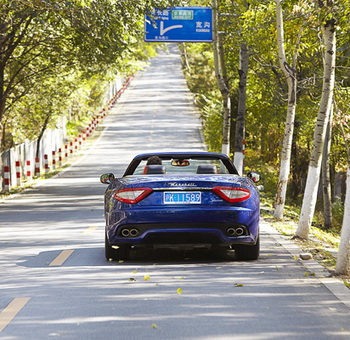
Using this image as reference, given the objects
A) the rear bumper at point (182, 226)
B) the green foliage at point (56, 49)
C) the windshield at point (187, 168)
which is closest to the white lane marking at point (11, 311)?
the rear bumper at point (182, 226)

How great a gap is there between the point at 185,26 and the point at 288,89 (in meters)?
6.60

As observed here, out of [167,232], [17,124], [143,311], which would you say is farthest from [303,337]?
[17,124]

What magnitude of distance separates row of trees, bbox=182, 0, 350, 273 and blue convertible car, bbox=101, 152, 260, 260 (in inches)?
47.6

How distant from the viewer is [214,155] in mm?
10625

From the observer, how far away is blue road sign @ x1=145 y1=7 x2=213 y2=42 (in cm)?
2806

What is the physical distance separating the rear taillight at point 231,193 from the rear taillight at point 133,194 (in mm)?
786

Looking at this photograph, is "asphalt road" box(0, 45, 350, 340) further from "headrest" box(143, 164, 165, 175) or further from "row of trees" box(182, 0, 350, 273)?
"row of trees" box(182, 0, 350, 273)

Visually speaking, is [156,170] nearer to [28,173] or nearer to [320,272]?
[320,272]

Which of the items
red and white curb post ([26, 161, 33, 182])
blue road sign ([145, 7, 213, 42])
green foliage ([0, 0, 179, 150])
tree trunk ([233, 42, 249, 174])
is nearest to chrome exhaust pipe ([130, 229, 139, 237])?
green foliage ([0, 0, 179, 150])

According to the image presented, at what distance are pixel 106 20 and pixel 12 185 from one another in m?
11.4

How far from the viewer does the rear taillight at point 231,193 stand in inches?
369

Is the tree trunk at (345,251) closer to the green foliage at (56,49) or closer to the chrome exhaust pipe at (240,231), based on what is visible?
the chrome exhaust pipe at (240,231)

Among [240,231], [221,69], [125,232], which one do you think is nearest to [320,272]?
[240,231]

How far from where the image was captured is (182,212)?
929 centimetres
